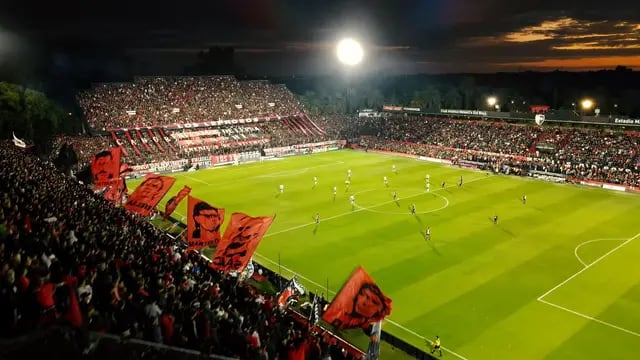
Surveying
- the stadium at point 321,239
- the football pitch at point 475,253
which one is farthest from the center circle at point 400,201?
the stadium at point 321,239

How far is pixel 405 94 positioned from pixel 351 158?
282 feet

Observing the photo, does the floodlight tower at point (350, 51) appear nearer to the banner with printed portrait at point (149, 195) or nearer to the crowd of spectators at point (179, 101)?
the crowd of spectators at point (179, 101)

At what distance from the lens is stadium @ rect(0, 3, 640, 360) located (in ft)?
37.2

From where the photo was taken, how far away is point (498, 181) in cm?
5431

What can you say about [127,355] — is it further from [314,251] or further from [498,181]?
[498,181]

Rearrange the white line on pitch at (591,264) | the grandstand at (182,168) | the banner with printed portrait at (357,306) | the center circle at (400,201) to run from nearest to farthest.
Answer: the grandstand at (182,168) → the banner with printed portrait at (357,306) → the white line on pitch at (591,264) → the center circle at (400,201)

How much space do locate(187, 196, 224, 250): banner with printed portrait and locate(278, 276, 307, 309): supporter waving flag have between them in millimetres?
4008

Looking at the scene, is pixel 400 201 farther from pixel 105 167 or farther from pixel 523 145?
pixel 523 145

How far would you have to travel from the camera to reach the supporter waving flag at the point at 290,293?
899 inches

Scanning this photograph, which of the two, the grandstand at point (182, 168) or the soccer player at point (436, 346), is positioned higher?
the grandstand at point (182, 168)

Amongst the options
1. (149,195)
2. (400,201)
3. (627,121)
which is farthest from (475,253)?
(627,121)

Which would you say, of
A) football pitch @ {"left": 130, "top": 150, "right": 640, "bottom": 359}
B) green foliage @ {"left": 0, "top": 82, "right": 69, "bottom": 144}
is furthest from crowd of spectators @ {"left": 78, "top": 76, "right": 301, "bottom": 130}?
football pitch @ {"left": 130, "top": 150, "right": 640, "bottom": 359}

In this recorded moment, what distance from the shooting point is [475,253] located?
30984 millimetres

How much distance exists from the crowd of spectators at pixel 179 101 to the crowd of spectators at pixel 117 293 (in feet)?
197
